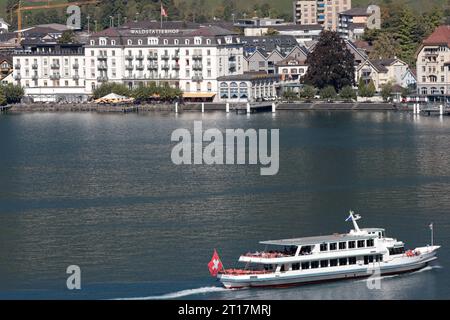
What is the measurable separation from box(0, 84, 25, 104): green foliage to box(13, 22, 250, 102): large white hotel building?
2.61ft

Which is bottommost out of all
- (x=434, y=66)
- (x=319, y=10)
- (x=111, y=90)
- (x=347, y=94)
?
(x=347, y=94)

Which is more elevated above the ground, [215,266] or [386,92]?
[386,92]

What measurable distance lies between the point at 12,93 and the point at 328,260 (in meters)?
32.5

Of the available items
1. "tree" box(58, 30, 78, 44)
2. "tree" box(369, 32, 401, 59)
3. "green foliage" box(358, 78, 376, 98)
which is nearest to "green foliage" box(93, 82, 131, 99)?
"tree" box(58, 30, 78, 44)

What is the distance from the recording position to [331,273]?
16.2 m

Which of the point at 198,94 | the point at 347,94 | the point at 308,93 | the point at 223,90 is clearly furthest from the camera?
the point at 198,94

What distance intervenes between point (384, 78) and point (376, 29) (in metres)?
5.91

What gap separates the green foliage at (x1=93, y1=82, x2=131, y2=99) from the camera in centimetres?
4619

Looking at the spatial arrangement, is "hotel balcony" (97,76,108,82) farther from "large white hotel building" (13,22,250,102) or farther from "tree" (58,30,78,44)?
"tree" (58,30,78,44)

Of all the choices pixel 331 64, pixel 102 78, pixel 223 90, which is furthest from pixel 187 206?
pixel 102 78

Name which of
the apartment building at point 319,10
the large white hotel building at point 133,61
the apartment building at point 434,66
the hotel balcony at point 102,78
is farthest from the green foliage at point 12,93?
the apartment building at point 319,10

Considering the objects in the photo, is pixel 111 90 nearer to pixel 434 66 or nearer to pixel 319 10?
pixel 434 66

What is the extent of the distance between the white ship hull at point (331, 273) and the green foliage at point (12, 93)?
32.2 meters
